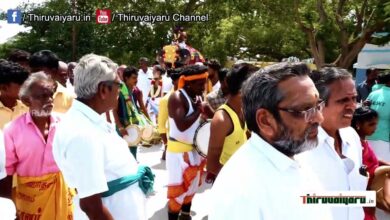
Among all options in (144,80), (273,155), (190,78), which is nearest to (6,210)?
(273,155)

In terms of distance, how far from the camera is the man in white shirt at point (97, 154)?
2.02 m

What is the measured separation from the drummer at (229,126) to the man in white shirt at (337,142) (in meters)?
0.75

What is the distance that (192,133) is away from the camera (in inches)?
168

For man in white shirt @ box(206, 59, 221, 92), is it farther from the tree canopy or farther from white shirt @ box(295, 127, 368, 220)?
the tree canopy

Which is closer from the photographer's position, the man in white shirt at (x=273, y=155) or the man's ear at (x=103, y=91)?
the man in white shirt at (x=273, y=155)

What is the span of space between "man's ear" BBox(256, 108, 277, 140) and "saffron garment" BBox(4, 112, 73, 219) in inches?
66.0

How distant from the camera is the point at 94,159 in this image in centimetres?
202

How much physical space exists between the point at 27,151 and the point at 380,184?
7.04 feet

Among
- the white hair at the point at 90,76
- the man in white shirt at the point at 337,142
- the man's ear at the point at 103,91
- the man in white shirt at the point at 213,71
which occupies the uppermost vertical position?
the white hair at the point at 90,76

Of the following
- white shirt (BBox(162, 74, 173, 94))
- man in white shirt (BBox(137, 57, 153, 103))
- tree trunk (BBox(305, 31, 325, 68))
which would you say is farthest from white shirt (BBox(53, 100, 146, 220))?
tree trunk (BBox(305, 31, 325, 68))

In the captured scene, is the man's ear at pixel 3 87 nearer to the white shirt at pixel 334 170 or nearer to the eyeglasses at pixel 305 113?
the white shirt at pixel 334 170

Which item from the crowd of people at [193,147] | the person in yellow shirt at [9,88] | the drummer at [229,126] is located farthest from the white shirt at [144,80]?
the drummer at [229,126]

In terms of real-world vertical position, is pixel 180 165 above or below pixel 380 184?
below

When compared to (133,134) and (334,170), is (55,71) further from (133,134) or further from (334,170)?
(334,170)
